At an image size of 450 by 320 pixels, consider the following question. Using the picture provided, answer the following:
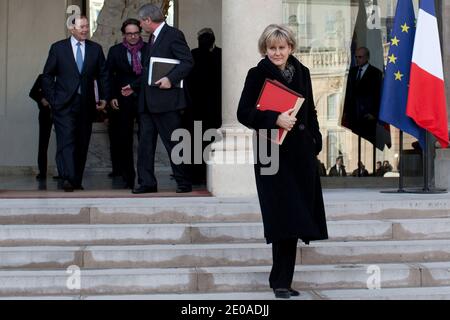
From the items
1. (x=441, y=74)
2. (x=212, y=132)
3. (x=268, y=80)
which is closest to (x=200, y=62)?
(x=212, y=132)

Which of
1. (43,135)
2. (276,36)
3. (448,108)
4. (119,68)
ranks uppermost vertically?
(119,68)

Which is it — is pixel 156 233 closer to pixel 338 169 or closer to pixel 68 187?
pixel 68 187

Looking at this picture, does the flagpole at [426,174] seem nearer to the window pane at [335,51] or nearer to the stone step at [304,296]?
the window pane at [335,51]

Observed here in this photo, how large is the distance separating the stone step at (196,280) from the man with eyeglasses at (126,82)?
126 inches

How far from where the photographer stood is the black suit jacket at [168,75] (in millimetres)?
9156

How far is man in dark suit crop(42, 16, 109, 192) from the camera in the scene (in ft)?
31.8

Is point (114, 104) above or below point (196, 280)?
above

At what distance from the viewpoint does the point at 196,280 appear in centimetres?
705

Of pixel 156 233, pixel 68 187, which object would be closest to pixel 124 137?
pixel 68 187

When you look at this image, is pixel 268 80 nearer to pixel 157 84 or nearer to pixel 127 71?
pixel 157 84

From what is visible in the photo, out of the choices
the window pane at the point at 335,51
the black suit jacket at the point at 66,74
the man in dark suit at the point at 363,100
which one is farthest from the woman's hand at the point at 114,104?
the man in dark suit at the point at 363,100

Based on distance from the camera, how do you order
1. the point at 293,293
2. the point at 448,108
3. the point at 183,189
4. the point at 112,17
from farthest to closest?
the point at 112,17 → the point at 448,108 → the point at 183,189 → the point at 293,293

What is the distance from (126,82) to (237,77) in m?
1.67
